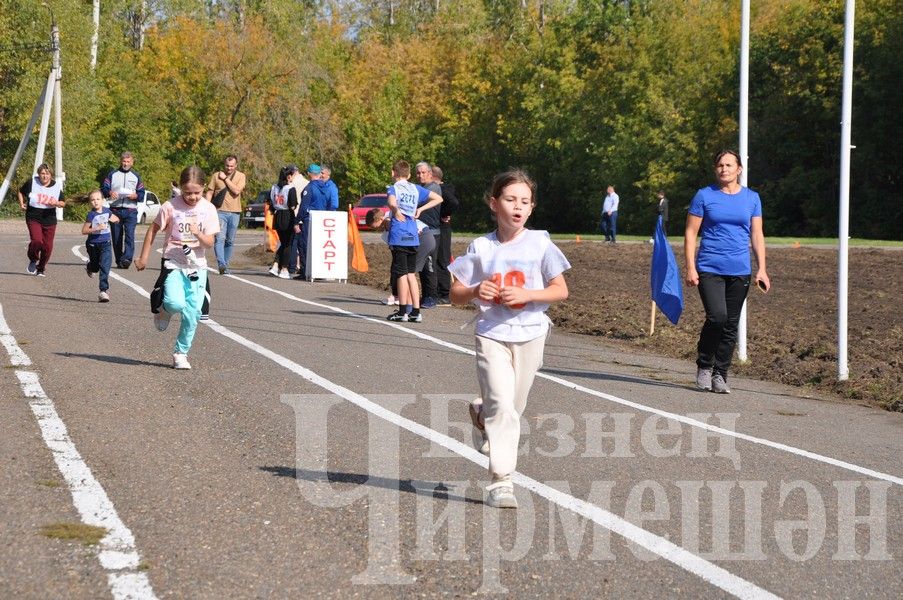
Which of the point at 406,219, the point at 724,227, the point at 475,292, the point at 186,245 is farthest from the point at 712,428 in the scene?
the point at 406,219

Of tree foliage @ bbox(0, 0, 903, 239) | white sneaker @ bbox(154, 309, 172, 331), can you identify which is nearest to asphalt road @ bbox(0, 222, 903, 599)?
white sneaker @ bbox(154, 309, 172, 331)

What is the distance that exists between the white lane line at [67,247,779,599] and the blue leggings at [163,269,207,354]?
1530 mm

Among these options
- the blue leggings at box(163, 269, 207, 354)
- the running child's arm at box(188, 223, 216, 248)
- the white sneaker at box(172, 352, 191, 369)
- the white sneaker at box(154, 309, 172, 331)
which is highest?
the running child's arm at box(188, 223, 216, 248)

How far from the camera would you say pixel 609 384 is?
1144 cm

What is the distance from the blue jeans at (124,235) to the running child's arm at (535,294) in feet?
50.5

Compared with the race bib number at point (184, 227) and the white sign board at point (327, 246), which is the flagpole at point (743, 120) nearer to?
the race bib number at point (184, 227)

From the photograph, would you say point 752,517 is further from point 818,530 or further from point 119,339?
point 119,339

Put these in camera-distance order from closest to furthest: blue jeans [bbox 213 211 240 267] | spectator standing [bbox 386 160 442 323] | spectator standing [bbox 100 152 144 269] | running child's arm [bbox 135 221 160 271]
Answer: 1. running child's arm [bbox 135 221 160 271]
2. spectator standing [bbox 386 160 442 323]
3. spectator standing [bbox 100 152 144 269]
4. blue jeans [bbox 213 211 240 267]

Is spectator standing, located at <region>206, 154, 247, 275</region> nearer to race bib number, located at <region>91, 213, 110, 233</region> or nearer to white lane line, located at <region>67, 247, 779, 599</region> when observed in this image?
race bib number, located at <region>91, 213, 110, 233</region>

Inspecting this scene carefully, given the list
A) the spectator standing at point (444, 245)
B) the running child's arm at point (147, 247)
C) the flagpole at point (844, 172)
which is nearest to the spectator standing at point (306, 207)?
the spectator standing at point (444, 245)

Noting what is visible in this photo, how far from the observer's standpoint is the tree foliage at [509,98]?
189 feet

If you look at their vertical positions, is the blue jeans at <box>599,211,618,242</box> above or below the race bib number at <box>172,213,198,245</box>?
below

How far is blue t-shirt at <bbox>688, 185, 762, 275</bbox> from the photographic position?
36.7ft

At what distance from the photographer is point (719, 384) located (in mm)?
11180
